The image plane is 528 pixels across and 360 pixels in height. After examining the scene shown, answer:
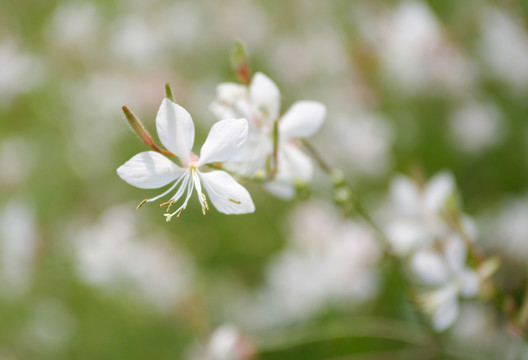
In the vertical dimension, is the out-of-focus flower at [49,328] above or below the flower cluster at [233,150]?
above

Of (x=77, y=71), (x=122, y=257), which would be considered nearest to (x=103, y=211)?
(x=122, y=257)

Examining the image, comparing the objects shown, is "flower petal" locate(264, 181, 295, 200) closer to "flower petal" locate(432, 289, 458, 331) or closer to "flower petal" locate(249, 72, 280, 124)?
"flower petal" locate(249, 72, 280, 124)

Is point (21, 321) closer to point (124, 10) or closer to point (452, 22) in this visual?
point (124, 10)

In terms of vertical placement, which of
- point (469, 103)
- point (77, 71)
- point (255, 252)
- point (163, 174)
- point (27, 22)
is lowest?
point (163, 174)

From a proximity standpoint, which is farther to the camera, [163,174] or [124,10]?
[124,10]

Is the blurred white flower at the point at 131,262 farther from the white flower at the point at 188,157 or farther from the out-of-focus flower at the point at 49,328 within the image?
the white flower at the point at 188,157

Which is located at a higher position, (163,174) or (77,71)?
(77,71)

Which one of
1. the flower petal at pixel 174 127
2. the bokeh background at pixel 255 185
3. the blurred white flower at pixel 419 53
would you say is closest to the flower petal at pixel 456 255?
the bokeh background at pixel 255 185
